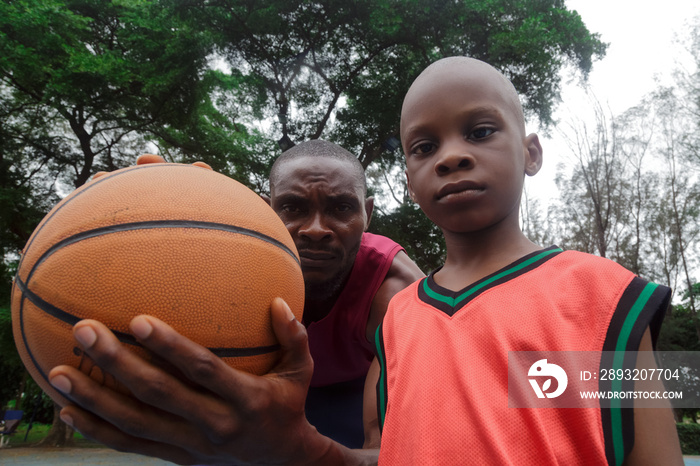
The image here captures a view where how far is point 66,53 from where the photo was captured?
1093 centimetres

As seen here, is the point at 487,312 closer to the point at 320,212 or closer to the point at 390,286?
the point at 320,212

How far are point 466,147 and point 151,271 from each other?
113cm

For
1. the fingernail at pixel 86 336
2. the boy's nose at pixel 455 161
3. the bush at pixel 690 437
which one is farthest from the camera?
the bush at pixel 690 437

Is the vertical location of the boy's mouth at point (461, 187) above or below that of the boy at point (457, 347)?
above

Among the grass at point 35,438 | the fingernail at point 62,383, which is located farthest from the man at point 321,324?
the grass at point 35,438

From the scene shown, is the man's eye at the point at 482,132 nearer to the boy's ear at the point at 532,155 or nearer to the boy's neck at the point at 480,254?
the boy's ear at the point at 532,155

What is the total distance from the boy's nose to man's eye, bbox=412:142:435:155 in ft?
0.45

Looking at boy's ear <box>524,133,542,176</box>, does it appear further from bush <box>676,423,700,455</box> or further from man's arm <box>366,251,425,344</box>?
bush <box>676,423,700,455</box>

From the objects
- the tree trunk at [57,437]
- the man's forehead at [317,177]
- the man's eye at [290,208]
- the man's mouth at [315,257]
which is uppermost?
the man's forehead at [317,177]

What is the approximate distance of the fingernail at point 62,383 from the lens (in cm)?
124

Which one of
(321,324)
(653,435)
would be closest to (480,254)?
(653,435)

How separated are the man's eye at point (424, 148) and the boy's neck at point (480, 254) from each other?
1.18 ft

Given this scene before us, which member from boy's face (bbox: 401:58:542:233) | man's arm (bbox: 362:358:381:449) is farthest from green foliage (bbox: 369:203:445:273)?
boy's face (bbox: 401:58:542:233)

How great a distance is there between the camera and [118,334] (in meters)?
1.27
